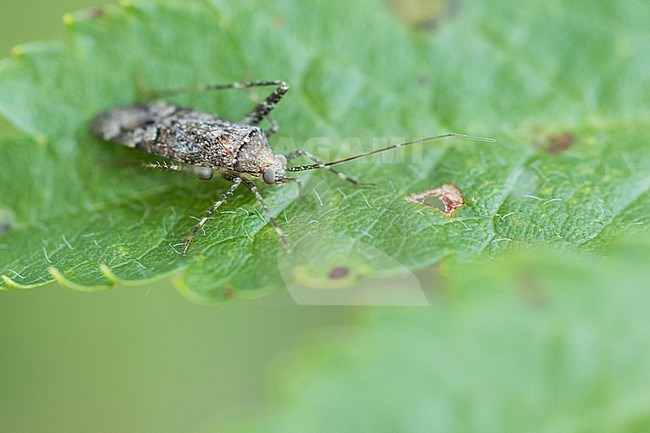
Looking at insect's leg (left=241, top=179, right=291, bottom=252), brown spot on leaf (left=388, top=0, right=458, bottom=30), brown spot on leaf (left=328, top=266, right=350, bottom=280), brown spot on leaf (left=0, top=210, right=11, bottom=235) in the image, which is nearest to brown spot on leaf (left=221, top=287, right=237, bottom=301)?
insect's leg (left=241, top=179, right=291, bottom=252)

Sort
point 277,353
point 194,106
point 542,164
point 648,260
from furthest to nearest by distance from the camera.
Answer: point 277,353 → point 194,106 → point 542,164 → point 648,260

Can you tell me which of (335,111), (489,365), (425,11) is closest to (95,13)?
(335,111)

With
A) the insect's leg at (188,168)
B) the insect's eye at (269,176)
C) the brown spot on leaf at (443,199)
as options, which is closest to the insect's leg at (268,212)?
the insect's eye at (269,176)

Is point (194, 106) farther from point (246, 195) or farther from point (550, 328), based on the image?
point (550, 328)

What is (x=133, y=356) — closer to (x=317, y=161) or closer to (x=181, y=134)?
(x=181, y=134)

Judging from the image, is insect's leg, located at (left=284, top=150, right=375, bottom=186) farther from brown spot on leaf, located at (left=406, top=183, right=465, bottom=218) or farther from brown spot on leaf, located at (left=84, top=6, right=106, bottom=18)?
brown spot on leaf, located at (left=84, top=6, right=106, bottom=18)

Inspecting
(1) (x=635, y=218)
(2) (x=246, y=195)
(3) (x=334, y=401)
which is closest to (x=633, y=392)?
(3) (x=334, y=401)

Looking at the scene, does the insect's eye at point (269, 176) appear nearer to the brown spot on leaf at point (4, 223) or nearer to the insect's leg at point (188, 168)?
the insect's leg at point (188, 168)

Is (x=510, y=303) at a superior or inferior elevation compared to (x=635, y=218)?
superior
